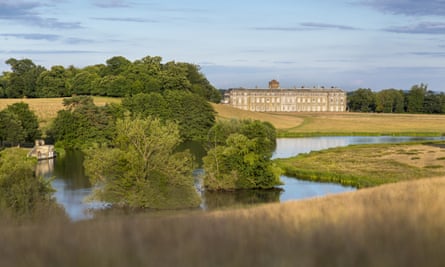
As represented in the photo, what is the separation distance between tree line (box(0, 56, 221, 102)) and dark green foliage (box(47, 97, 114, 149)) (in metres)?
28.0

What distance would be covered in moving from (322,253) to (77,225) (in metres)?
3.39

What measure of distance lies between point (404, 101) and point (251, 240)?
573ft

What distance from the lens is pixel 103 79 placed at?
12025 centimetres

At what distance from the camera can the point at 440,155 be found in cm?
6019

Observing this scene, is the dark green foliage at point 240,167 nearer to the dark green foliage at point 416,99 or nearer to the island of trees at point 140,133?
the island of trees at point 140,133

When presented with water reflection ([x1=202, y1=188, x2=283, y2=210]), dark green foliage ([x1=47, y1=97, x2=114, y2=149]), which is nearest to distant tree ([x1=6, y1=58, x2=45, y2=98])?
dark green foliage ([x1=47, y1=97, x2=114, y2=149])

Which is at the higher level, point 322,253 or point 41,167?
point 322,253

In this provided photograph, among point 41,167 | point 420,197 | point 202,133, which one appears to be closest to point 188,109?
point 202,133

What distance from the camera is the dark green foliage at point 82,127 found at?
79.8 meters

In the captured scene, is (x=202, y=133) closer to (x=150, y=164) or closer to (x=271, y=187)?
(x=271, y=187)

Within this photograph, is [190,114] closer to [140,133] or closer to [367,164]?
[367,164]

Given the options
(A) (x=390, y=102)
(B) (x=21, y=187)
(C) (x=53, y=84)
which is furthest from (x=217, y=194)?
(A) (x=390, y=102)

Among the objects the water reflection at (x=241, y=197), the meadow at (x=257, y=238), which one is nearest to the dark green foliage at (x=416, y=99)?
the water reflection at (x=241, y=197)

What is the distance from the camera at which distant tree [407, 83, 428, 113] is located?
16950 cm
